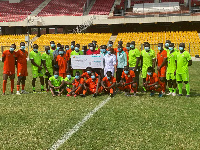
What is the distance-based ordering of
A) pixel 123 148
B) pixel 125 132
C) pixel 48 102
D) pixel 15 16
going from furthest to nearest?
pixel 15 16
pixel 48 102
pixel 125 132
pixel 123 148

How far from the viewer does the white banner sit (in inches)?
389

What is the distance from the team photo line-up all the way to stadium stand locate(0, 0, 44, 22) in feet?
103

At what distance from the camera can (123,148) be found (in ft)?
14.6

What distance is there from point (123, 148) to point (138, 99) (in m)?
4.12

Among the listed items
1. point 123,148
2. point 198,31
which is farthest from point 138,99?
point 198,31

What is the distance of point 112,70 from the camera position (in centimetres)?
984

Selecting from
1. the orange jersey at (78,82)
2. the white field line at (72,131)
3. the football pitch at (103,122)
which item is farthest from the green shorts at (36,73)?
the white field line at (72,131)

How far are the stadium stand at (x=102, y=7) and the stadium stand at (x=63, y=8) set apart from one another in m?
1.95

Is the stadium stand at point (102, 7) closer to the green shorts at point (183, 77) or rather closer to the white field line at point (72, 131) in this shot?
the green shorts at point (183, 77)

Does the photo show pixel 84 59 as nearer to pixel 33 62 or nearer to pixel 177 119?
pixel 33 62

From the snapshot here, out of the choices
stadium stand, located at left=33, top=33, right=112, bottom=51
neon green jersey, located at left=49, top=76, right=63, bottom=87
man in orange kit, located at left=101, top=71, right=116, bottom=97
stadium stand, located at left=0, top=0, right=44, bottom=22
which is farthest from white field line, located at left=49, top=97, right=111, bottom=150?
stadium stand, located at left=0, top=0, right=44, bottom=22

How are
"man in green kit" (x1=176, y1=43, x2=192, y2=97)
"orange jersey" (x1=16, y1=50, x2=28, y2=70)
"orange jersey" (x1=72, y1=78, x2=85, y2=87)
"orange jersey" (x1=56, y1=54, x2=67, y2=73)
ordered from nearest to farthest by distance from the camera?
"man in green kit" (x1=176, y1=43, x2=192, y2=97) < "orange jersey" (x1=72, y1=78, x2=85, y2=87) < "orange jersey" (x1=16, y1=50, x2=28, y2=70) < "orange jersey" (x1=56, y1=54, x2=67, y2=73)

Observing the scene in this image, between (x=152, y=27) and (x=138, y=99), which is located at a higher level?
(x=152, y=27)

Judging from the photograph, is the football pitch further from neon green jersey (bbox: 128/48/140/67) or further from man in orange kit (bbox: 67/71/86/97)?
neon green jersey (bbox: 128/48/140/67)
